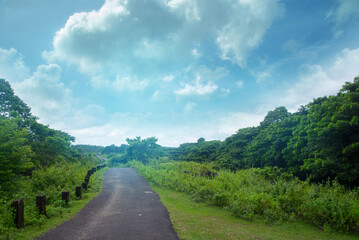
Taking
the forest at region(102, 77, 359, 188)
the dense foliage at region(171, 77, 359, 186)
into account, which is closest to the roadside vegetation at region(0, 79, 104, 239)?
the forest at region(102, 77, 359, 188)

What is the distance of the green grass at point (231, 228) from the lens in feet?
21.2

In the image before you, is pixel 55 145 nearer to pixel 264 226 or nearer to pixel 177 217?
pixel 177 217

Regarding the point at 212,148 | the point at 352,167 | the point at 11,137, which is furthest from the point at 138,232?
the point at 212,148

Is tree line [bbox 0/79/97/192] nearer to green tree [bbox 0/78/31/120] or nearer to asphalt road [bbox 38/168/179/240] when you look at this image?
green tree [bbox 0/78/31/120]

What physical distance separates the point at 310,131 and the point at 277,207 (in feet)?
35.5

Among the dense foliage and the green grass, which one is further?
the dense foliage

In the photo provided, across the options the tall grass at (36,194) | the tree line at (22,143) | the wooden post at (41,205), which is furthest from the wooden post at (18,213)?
the tree line at (22,143)

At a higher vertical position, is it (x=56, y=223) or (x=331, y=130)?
(x=331, y=130)

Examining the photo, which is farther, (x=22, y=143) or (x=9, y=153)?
(x=22, y=143)

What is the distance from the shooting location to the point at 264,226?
7.59 m

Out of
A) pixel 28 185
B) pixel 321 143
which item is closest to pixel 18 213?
pixel 28 185

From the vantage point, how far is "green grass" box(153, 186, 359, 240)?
647cm

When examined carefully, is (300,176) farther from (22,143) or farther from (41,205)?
(22,143)

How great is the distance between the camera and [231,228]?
23.2 ft
